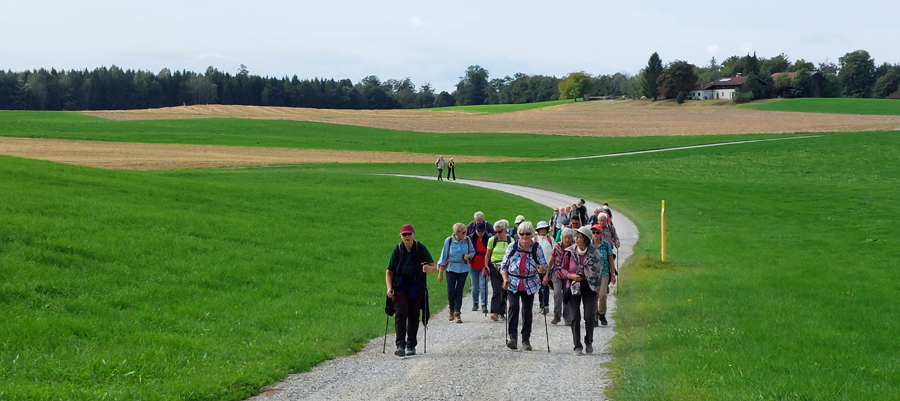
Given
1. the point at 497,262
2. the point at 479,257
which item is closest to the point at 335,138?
the point at 479,257

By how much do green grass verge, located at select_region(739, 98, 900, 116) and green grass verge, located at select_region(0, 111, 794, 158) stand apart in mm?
40752

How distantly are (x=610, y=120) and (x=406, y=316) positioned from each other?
104087 mm

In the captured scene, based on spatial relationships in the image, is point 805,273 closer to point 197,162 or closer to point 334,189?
point 334,189

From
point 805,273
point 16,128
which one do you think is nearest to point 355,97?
point 16,128

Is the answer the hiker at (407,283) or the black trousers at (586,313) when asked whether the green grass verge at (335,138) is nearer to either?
the black trousers at (586,313)

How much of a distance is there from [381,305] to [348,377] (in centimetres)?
566

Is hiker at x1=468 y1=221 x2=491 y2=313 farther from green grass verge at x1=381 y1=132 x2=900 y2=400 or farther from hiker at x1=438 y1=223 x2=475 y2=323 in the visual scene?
green grass verge at x1=381 y1=132 x2=900 y2=400

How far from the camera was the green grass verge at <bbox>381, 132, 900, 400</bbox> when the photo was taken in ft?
31.0

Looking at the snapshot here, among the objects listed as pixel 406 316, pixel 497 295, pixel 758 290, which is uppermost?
pixel 406 316

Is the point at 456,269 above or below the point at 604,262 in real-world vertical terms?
below

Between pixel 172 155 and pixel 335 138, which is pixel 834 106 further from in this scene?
pixel 172 155

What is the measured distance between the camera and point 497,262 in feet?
45.8

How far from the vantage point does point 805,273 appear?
19484mm

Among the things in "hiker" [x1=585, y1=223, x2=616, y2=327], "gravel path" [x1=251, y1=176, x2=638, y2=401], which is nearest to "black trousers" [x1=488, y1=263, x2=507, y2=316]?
"gravel path" [x1=251, y1=176, x2=638, y2=401]
